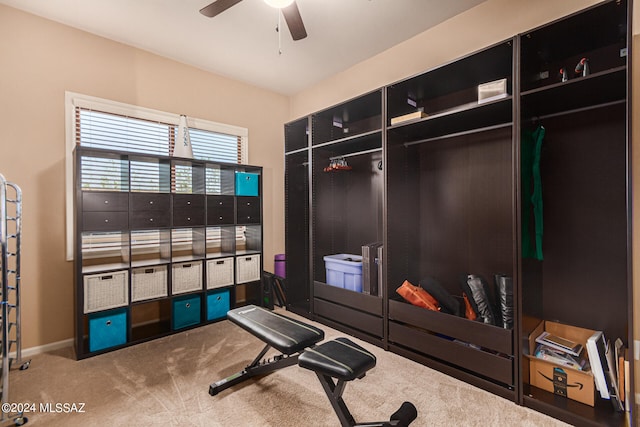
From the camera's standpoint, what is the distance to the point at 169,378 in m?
2.23

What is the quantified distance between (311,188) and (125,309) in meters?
2.12

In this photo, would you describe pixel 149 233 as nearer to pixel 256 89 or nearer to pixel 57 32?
pixel 57 32

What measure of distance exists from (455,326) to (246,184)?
100 inches

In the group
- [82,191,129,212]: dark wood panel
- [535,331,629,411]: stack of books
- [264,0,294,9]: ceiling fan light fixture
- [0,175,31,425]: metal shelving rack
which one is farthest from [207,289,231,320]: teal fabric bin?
[535,331,629,411]: stack of books

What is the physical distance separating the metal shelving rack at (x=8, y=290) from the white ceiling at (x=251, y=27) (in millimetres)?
1605

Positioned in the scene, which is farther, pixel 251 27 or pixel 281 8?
pixel 251 27

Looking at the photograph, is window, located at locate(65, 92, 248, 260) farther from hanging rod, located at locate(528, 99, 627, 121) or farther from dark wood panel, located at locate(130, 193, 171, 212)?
hanging rod, located at locate(528, 99, 627, 121)

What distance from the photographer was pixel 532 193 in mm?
2096

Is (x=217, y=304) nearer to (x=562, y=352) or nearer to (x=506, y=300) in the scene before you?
(x=506, y=300)

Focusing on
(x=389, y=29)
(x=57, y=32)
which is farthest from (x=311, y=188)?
(x=57, y=32)

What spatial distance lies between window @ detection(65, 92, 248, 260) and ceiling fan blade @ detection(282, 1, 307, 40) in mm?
1783

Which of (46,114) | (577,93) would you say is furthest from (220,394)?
(577,93)

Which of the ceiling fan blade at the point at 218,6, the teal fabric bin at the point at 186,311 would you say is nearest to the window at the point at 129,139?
the teal fabric bin at the point at 186,311

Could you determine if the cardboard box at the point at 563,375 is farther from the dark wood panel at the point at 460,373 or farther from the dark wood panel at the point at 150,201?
the dark wood panel at the point at 150,201
